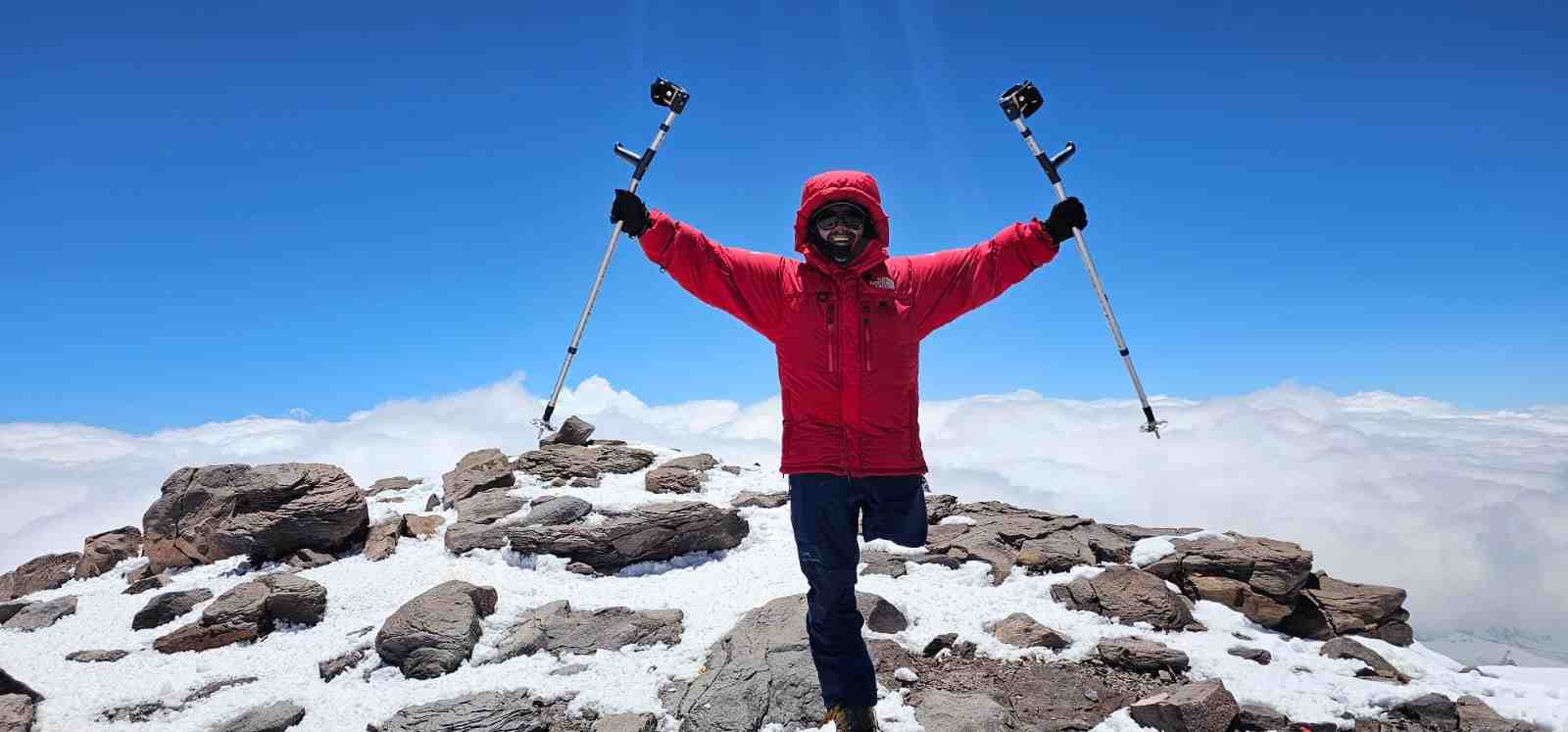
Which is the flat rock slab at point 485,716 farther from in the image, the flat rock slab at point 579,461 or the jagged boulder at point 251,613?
the flat rock slab at point 579,461

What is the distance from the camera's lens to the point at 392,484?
19219 mm

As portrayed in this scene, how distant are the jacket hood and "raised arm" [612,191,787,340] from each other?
33 centimetres

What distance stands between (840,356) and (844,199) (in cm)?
124

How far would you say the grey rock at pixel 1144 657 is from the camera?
8.64 m

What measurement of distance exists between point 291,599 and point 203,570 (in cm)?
452

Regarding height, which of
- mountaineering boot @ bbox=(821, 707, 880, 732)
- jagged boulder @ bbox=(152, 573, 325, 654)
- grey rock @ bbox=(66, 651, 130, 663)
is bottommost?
mountaineering boot @ bbox=(821, 707, 880, 732)

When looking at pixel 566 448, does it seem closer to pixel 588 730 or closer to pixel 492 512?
pixel 492 512

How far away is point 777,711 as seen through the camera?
24.4ft

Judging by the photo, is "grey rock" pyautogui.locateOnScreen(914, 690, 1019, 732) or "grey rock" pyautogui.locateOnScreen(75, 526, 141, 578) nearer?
"grey rock" pyautogui.locateOnScreen(914, 690, 1019, 732)

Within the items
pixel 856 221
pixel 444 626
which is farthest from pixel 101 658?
pixel 856 221

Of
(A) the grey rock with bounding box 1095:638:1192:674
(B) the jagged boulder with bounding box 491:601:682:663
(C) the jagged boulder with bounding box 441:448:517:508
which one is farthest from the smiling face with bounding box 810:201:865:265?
(C) the jagged boulder with bounding box 441:448:517:508

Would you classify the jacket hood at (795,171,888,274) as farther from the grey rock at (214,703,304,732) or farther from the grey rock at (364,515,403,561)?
the grey rock at (364,515,403,561)

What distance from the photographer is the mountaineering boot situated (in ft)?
20.3

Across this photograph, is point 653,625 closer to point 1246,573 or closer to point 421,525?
point 421,525
